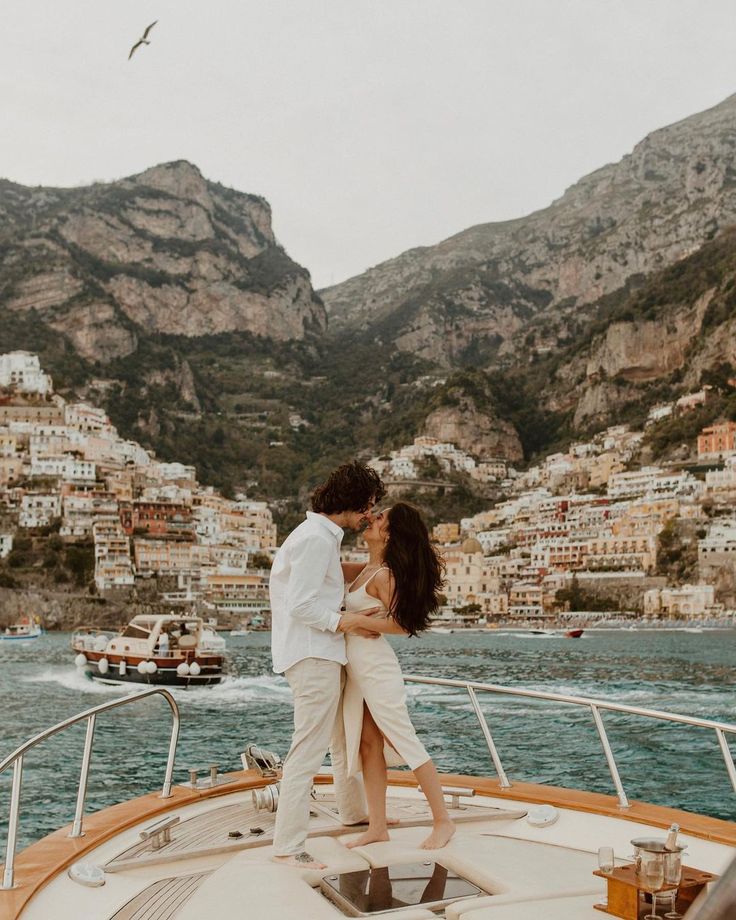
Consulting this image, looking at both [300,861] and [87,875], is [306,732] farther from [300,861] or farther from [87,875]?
[87,875]

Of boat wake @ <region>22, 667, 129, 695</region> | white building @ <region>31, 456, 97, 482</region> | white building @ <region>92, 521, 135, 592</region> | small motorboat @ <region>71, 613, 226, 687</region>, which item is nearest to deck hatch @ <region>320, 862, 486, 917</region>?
small motorboat @ <region>71, 613, 226, 687</region>

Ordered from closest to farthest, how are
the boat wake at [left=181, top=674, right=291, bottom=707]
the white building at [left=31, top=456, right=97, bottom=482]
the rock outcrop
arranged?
the boat wake at [left=181, top=674, right=291, bottom=707]
the white building at [left=31, top=456, right=97, bottom=482]
the rock outcrop

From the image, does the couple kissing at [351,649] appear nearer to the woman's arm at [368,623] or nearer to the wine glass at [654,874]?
the woman's arm at [368,623]

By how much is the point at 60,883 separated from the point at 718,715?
78.8ft

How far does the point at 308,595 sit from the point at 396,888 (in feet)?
2.68

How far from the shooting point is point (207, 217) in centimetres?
15300

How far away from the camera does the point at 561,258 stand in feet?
497

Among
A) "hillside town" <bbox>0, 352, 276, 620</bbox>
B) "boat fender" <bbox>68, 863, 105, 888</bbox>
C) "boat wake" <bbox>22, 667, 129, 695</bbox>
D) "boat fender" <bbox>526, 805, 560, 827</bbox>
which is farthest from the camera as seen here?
"hillside town" <bbox>0, 352, 276, 620</bbox>

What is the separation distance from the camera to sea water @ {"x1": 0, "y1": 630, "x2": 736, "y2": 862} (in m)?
14.3

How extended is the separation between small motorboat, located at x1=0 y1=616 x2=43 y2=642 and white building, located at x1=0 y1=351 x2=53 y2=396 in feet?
135

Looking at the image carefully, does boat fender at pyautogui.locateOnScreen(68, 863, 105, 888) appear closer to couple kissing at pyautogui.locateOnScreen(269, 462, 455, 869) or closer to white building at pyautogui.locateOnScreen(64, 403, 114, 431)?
couple kissing at pyautogui.locateOnScreen(269, 462, 455, 869)

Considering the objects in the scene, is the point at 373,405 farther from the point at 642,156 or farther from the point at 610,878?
the point at 610,878

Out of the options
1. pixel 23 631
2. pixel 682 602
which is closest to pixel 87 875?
pixel 23 631

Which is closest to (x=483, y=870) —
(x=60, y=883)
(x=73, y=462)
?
(x=60, y=883)
